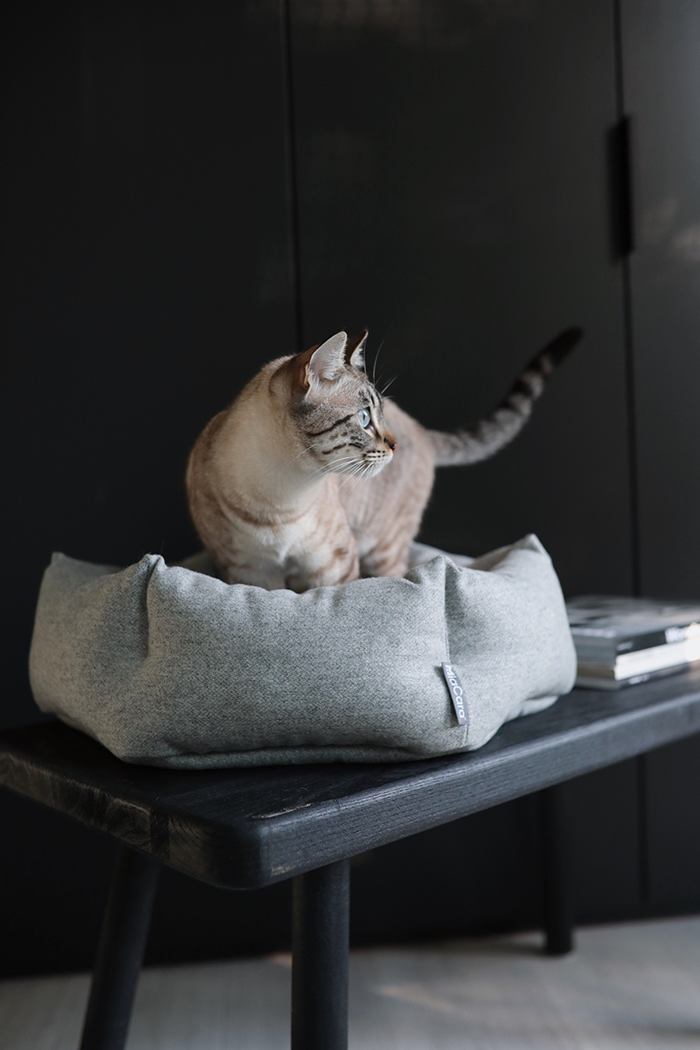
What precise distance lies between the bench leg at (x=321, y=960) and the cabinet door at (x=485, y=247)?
1.10m

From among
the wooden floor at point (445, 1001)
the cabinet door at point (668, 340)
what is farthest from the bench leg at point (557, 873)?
the cabinet door at point (668, 340)

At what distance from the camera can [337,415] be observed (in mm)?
1114

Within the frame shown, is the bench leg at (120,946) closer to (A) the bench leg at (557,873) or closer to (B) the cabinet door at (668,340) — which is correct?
(A) the bench leg at (557,873)

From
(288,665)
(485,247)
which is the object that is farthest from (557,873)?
(485,247)

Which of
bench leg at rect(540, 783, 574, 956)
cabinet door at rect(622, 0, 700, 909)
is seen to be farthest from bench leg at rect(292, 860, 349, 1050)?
cabinet door at rect(622, 0, 700, 909)

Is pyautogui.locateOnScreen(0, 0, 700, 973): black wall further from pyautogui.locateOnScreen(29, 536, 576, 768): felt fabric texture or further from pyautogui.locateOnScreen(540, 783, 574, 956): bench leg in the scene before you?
pyautogui.locateOnScreen(29, 536, 576, 768): felt fabric texture

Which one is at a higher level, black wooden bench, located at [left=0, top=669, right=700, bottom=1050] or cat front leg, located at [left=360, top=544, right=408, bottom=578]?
cat front leg, located at [left=360, top=544, right=408, bottom=578]

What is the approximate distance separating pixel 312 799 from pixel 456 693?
0.61ft

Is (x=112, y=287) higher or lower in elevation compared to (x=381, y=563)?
higher

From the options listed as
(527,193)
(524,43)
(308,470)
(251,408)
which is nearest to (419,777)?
(308,470)

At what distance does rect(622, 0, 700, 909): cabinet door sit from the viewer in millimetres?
1859

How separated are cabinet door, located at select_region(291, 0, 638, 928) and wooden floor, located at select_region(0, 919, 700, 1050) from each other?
136mm

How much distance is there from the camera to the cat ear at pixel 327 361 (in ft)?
3.51

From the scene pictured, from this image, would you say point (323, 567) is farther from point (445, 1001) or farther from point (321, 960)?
point (445, 1001)
